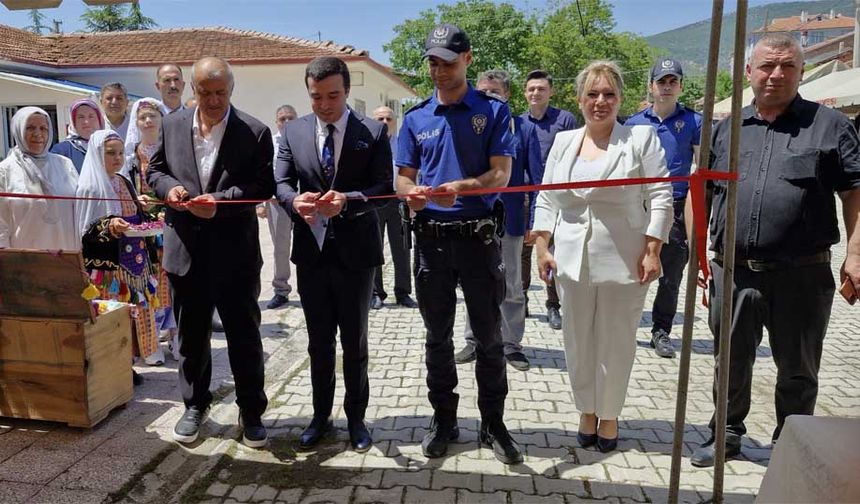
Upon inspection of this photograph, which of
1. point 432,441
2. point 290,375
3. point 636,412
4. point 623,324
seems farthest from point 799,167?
point 290,375

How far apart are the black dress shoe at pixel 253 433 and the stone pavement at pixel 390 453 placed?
0.05 metres

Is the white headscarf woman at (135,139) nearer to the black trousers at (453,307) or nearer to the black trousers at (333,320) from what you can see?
the black trousers at (333,320)

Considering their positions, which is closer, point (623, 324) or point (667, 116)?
point (623, 324)

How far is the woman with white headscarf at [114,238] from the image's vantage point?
14.8 feet

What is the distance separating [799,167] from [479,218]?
5.11ft

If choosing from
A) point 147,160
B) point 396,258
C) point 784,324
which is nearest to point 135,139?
point 147,160

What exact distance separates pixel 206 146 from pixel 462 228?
4.89 ft

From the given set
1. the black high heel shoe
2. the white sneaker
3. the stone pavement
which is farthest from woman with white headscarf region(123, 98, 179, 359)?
the black high heel shoe

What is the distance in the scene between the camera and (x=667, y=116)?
5438 mm

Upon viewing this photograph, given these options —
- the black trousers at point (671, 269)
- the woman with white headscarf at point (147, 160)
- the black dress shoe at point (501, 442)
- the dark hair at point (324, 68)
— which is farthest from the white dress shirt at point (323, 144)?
the black trousers at point (671, 269)

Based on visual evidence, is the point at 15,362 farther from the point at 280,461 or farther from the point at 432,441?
the point at 432,441

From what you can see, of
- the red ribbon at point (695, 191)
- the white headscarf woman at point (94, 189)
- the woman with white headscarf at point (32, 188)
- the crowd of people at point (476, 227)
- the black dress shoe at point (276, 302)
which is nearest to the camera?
the red ribbon at point (695, 191)

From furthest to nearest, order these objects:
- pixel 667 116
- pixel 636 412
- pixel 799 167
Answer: pixel 667 116 → pixel 636 412 → pixel 799 167

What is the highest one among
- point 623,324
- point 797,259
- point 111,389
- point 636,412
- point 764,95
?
point 764,95
